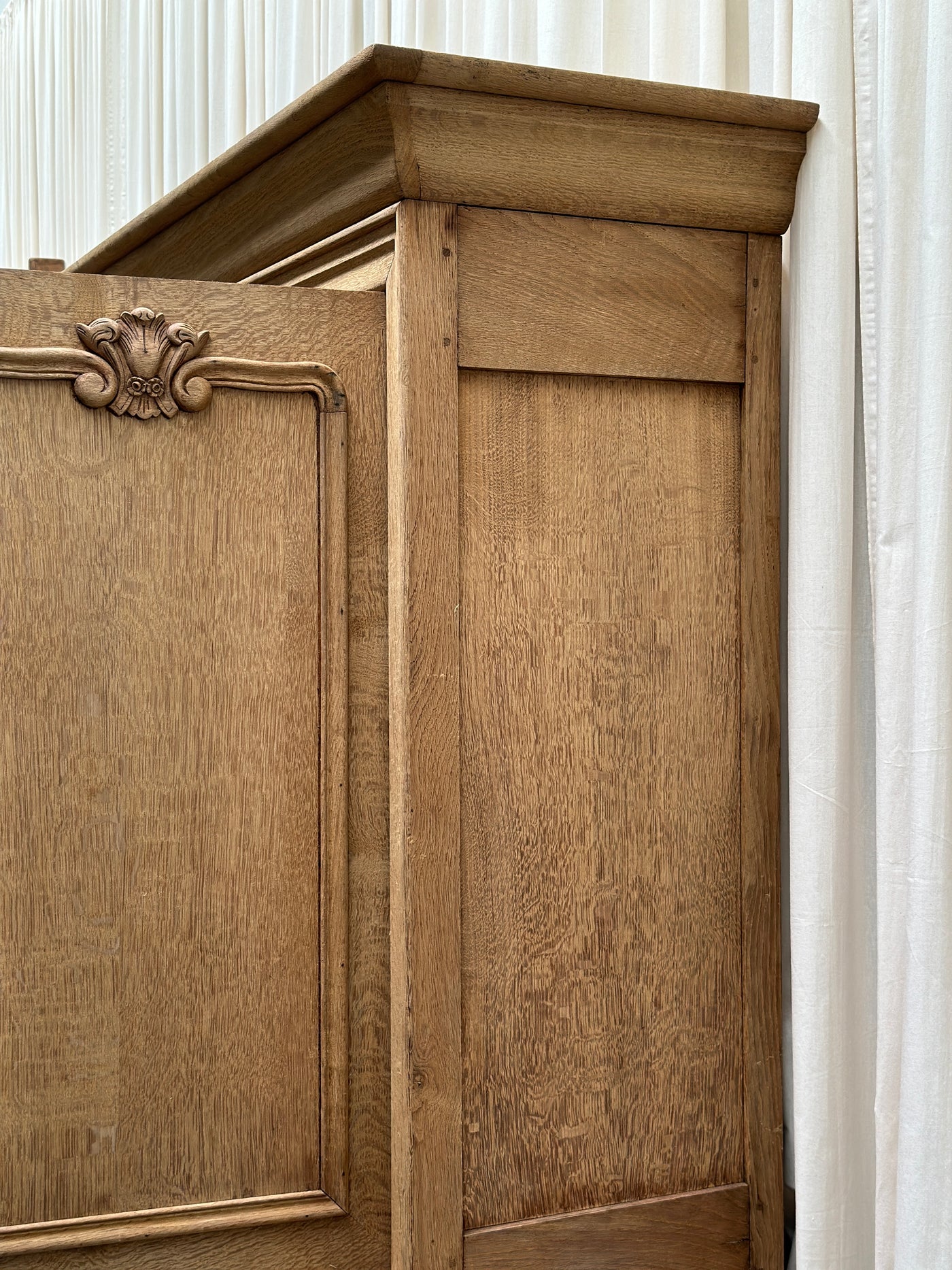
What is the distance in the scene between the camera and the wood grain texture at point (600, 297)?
1128 mm

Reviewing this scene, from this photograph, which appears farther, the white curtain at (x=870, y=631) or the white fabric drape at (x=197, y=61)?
the white fabric drape at (x=197, y=61)

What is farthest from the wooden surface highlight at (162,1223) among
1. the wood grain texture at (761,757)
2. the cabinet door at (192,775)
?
the wood grain texture at (761,757)

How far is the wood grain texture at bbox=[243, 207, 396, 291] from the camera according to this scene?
44.5 inches

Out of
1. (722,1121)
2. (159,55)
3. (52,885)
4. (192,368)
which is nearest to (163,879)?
(52,885)

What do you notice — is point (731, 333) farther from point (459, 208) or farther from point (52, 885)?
point (52, 885)

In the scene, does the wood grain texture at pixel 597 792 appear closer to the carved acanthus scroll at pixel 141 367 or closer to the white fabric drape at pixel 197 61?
the carved acanthus scroll at pixel 141 367

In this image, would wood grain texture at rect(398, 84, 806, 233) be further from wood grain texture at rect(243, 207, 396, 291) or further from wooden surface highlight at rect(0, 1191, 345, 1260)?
wooden surface highlight at rect(0, 1191, 345, 1260)

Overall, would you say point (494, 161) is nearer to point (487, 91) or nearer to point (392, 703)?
point (487, 91)

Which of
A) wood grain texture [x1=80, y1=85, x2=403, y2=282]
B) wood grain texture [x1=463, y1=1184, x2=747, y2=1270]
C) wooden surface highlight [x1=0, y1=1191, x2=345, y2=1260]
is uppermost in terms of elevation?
wood grain texture [x1=80, y1=85, x2=403, y2=282]

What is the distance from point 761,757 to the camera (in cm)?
125

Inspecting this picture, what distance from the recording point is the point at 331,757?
1153 mm

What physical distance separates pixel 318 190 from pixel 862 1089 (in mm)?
997

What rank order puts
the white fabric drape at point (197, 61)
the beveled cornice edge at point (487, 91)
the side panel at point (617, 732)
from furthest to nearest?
1. the white fabric drape at point (197, 61)
2. the side panel at point (617, 732)
3. the beveled cornice edge at point (487, 91)

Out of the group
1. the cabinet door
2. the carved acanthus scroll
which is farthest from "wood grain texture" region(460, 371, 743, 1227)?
the carved acanthus scroll
